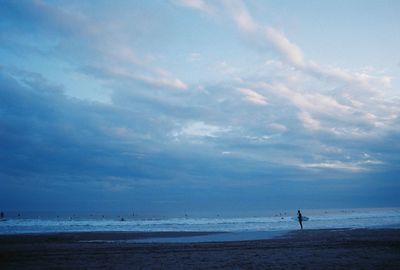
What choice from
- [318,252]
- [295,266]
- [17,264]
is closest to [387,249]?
[318,252]

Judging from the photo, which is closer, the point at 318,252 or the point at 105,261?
the point at 105,261

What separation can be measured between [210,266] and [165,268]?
1874 mm

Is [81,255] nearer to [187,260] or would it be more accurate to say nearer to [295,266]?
[187,260]

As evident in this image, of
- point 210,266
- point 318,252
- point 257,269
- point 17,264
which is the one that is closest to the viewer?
point 257,269

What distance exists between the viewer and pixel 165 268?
1333 centimetres

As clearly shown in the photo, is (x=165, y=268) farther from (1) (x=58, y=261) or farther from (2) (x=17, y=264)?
(2) (x=17, y=264)

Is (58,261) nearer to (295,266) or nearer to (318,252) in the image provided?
(295,266)

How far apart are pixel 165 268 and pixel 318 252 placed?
850 cm

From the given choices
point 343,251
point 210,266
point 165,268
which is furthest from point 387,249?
point 165,268

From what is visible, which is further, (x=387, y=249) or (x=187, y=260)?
(x=387, y=249)

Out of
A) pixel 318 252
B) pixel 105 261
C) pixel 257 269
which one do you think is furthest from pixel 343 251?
pixel 105 261

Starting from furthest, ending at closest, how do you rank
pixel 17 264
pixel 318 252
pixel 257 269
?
1. pixel 318 252
2. pixel 17 264
3. pixel 257 269

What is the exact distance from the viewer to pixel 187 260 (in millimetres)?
15320

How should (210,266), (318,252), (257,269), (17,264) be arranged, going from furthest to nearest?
(318,252) < (17,264) < (210,266) < (257,269)
